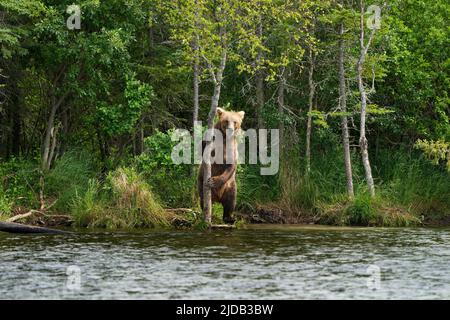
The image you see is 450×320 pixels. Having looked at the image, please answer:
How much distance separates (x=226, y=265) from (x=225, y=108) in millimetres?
10322

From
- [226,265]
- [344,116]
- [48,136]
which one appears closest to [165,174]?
[48,136]

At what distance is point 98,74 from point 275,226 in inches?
258

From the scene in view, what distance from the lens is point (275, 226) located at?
85.7 ft

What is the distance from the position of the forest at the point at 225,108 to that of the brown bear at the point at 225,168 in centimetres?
94

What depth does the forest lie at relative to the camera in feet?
85.2

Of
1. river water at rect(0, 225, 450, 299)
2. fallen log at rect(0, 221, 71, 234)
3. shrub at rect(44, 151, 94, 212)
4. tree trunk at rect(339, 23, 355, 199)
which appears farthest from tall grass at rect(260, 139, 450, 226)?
fallen log at rect(0, 221, 71, 234)

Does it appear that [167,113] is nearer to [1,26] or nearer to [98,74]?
[98,74]

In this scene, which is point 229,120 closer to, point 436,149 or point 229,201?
point 229,201

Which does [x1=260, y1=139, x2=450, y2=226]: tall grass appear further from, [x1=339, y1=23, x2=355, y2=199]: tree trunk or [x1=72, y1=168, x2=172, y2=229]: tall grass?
[x1=72, y1=168, x2=172, y2=229]: tall grass

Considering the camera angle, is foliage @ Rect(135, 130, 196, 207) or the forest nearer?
the forest

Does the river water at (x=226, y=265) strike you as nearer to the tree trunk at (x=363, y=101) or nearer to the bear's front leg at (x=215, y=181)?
the bear's front leg at (x=215, y=181)

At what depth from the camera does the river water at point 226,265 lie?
14.9 meters

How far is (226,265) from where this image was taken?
17.6m

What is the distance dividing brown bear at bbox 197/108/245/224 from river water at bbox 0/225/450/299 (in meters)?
0.77
